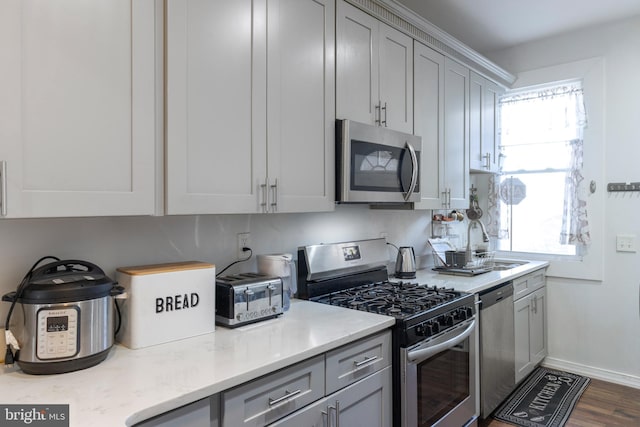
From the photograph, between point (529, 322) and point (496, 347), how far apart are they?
713 mm

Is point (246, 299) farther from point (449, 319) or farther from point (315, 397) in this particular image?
point (449, 319)

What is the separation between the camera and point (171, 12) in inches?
54.7

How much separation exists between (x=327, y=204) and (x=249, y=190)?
471 millimetres

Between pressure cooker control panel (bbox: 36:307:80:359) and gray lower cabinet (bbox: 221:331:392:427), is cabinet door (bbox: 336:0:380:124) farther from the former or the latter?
pressure cooker control panel (bbox: 36:307:80:359)

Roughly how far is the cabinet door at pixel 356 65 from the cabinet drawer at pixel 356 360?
3.50 feet

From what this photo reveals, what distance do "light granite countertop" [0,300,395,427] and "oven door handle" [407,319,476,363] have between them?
0.20 m

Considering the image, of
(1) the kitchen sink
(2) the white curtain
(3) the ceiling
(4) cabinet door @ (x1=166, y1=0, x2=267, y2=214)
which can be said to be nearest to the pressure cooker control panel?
(4) cabinet door @ (x1=166, y1=0, x2=267, y2=214)

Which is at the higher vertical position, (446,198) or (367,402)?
(446,198)

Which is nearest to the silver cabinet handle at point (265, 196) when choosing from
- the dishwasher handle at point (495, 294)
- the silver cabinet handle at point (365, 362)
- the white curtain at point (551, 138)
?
the silver cabinet handle at point (365, 362)

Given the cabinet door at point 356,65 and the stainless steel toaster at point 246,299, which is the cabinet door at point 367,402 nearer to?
the stainless steel toaster at point 246,299

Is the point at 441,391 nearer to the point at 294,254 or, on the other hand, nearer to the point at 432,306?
the point at 432,306

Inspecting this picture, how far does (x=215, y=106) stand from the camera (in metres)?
1.52

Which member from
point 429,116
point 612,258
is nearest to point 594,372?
point 612,258

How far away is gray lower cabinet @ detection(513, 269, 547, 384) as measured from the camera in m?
2.97
